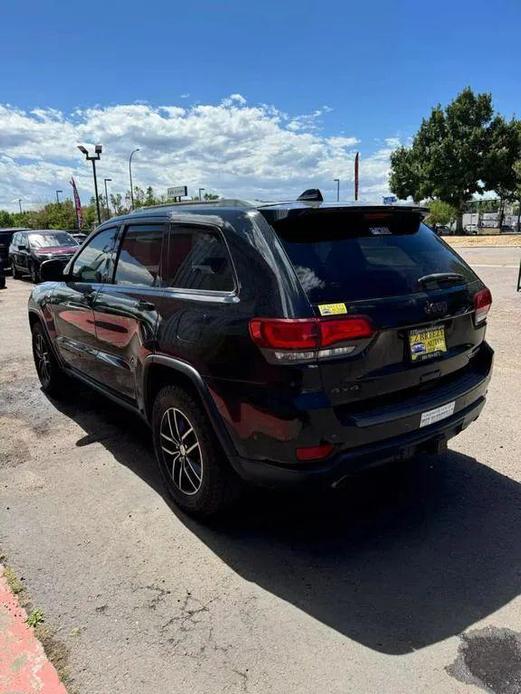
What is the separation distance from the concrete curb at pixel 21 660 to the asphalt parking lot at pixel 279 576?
9 cm

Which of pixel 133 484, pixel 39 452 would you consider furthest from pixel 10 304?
pixel 133 484

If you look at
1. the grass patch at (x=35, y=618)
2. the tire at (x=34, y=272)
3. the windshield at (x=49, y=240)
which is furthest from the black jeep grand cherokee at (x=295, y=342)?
the windshield at (x=49, y=240)

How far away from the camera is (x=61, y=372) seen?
5.53 meters

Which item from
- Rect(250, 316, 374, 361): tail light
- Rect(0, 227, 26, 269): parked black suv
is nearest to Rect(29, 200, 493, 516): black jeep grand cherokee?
Rect(250, 316, 374, 361): tail light

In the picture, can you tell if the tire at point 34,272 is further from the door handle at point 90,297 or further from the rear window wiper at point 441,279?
the rear window wiper at point 441,279

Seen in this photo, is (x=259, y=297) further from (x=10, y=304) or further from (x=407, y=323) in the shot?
(x=10, y=304)

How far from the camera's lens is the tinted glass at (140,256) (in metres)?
3.51

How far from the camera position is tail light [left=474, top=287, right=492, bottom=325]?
3227 mm

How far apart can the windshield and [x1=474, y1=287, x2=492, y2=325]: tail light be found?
1679cm

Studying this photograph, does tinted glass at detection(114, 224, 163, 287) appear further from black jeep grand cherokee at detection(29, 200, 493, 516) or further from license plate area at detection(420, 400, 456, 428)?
license plate area at detection(420, 400, 456, 428)

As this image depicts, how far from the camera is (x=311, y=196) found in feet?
11.0

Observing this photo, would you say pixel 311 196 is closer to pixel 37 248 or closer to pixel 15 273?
pixel 37 248

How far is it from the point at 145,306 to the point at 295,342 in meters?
1.35

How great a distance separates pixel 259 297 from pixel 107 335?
1842mm
